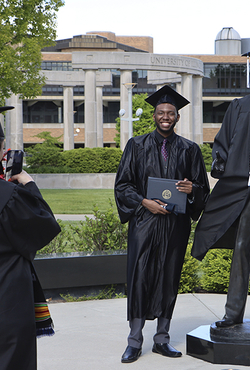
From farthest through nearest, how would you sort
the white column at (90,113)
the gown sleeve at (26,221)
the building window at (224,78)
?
the building window at (224,78)
the white column at (90,113)
the gown sleeve at (26,221)

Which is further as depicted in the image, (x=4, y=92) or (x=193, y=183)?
(x=4, y=92)

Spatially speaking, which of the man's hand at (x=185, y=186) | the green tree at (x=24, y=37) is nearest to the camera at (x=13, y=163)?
the man's hand at (x=185, y=186)

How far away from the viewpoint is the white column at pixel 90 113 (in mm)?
28969

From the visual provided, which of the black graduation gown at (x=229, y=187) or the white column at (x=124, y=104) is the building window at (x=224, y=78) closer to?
the white column at (x=124, y=104)

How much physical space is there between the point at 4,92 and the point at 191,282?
1248cm

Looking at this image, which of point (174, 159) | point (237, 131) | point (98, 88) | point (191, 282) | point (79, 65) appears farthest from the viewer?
point (98, 88)

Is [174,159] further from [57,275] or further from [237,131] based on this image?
[57,275]

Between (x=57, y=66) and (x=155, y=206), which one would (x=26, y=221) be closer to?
(x=155, y=206)

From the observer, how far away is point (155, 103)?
456 cm

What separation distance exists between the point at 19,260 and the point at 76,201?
47.5ft

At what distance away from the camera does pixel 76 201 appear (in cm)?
1703

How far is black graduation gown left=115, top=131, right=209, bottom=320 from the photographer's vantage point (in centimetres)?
425

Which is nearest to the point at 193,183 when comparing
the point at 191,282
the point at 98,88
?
the point at 191,282

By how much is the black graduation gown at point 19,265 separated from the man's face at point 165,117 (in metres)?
2.04
